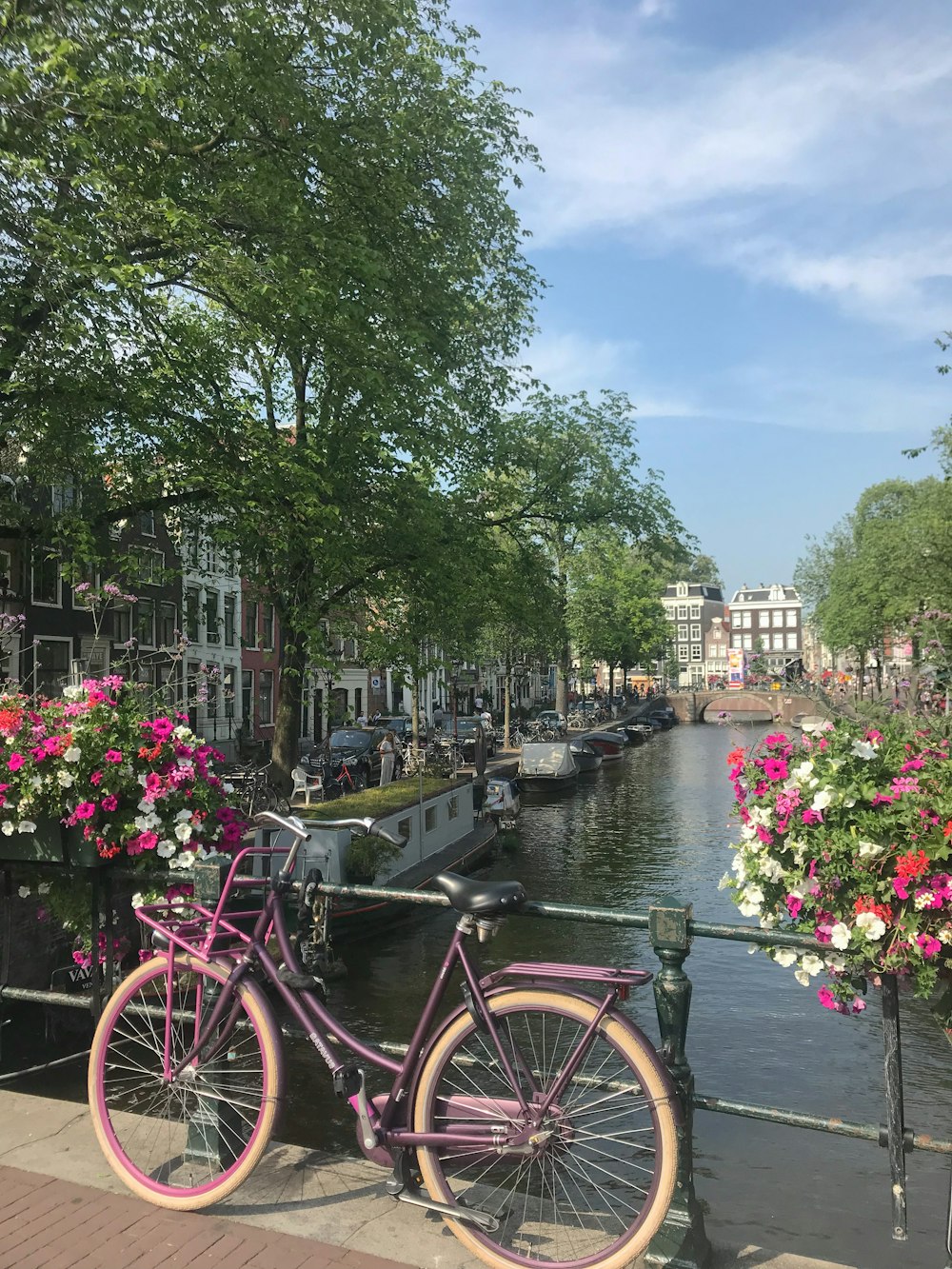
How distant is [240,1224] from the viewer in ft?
10.8

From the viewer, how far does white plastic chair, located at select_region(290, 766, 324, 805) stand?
22.9 meters

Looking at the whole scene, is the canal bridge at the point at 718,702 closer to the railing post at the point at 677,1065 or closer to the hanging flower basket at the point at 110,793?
the hanging flower basket at the point at 110,793

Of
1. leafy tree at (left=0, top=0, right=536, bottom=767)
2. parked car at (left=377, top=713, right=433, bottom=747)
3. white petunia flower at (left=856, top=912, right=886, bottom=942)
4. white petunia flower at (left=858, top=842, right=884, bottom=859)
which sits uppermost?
leafy tree at (left=0, top=0, right=536, bottom=767)

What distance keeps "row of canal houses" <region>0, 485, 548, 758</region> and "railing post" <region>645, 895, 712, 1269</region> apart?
591cm

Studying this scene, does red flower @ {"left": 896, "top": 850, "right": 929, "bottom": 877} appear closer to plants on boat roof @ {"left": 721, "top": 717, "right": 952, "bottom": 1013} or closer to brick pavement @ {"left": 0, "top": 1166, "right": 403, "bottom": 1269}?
plants on boat roof @ {"left": 721, "top": 717, "right": 952, "bottom": 1013}

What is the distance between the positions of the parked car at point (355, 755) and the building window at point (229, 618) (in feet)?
32.0

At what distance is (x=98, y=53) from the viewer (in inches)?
438

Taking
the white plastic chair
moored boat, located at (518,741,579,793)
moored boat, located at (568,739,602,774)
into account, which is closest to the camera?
the white plastic chair

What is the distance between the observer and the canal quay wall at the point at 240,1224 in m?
3.07

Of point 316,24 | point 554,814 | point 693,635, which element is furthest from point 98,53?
point 693,635

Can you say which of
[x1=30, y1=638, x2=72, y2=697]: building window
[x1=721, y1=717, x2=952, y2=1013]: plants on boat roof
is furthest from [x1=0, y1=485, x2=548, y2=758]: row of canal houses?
[x1=721, y1=717, x2=952, y2=1013]: plants on boat roof

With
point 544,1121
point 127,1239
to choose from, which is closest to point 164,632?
point 127,1239

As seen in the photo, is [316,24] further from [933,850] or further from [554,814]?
[554,814]

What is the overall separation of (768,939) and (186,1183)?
2.12 m
